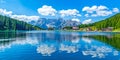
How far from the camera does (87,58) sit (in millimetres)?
35031

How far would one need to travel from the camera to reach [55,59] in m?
33.4

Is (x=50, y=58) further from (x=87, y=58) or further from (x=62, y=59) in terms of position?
(x=87, y=58)

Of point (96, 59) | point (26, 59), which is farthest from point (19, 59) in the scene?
point (96, 59)

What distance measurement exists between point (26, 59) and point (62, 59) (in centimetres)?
534

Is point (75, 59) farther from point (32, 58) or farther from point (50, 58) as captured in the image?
point (32, 58)

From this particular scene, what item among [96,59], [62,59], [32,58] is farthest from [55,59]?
[96,59]

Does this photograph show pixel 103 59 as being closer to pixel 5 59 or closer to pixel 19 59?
pixel 19 59

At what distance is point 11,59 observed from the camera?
33.7m

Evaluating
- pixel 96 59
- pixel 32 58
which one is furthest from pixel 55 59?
pixel 96 59

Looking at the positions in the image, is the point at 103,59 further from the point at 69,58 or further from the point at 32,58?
the point at 32,58

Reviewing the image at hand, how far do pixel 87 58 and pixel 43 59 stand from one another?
686 centimetres

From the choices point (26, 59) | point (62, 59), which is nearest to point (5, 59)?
point (26, 59)

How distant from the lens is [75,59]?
111ft

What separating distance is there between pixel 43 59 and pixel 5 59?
5672mm
